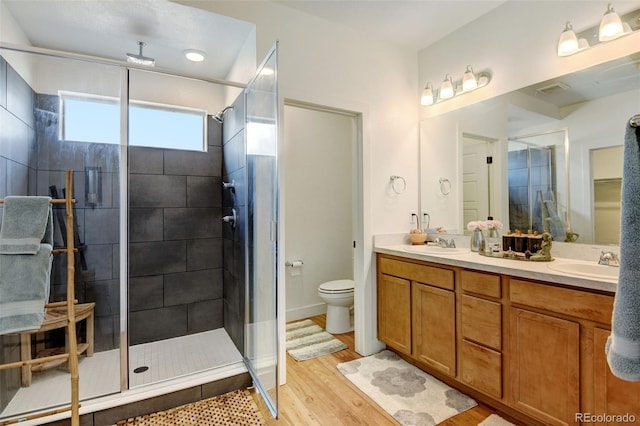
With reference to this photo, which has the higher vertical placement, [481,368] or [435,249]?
[435,249]

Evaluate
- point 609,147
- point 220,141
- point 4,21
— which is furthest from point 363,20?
point 4,21

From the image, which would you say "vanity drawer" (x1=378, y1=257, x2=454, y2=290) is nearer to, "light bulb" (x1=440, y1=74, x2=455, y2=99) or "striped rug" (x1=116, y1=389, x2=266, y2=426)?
"striped rug" (x1=116, y1=389, x2=266, y2=426)

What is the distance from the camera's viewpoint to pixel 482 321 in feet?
5.94

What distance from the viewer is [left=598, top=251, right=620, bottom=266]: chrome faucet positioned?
167cm

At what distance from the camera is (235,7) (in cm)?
207

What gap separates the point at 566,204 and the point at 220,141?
9.32 ft

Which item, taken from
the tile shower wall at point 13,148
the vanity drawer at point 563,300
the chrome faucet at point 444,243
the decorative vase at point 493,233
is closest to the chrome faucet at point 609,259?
the vanity drawer at point 563,300

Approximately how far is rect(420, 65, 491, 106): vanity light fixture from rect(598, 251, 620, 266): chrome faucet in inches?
57.3

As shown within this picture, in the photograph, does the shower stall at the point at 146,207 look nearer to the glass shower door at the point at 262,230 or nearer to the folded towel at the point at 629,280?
A: the glass shower door at the point at 262,230

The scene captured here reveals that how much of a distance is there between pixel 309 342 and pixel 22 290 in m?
2.04

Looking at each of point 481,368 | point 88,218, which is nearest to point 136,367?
point 88,218

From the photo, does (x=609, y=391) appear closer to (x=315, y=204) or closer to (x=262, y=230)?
(x=262, y=230)

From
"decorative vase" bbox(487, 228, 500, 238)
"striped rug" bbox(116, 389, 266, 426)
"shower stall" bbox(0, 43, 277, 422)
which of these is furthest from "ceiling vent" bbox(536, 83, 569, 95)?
"striped rug" bbox(116, 389, 266, 426)

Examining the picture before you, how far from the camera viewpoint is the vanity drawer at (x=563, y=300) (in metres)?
1.33
